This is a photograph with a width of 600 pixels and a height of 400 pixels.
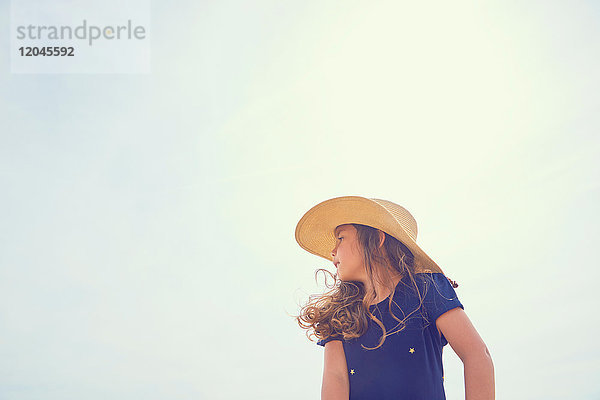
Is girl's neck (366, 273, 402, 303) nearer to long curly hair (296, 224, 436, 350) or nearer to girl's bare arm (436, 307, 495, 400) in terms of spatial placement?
long curly hair (296, 224, 436, 350)

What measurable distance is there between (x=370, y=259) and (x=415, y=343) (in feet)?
1.40

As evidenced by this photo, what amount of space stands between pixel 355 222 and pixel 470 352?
2.65 feet

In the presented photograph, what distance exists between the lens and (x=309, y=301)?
2.58 meters

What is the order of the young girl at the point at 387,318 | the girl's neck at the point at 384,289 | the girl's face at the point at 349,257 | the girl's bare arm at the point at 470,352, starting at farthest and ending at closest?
the girl's face at the point at 349,257 < the girl's neck at the point at 384,289 < the young girl at the point at 387,318 < the girl's bare arm at the point at 470,352

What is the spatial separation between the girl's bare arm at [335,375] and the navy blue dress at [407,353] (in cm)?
3

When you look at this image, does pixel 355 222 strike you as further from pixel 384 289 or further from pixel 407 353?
pixel 407 353

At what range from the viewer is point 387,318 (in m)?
2.30

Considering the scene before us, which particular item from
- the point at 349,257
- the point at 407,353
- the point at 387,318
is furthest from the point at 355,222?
the point at 407,353

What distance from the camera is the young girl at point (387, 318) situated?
214 cm

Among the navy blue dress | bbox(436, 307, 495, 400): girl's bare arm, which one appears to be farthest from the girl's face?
bbox(436, 307, 495, 400): girl's bare arm

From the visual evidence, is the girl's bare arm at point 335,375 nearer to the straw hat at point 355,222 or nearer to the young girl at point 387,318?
the young girl at point 387,318

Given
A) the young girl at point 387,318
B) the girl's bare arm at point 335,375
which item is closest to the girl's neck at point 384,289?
the young girl at point 387,318

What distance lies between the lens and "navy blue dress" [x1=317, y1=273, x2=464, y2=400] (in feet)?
7.07

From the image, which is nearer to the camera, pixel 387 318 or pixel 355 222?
pixel 387 318
